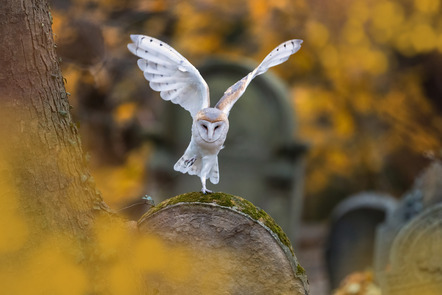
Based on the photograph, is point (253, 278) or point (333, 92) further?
point (333, 92)

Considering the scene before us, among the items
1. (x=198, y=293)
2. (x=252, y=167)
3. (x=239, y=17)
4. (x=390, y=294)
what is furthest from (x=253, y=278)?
(x=239, y=17)

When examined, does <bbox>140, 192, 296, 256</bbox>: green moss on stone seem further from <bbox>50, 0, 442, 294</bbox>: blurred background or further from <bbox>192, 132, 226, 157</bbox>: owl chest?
<bbox>50, 0, 442, 294</bbox>: blurred background

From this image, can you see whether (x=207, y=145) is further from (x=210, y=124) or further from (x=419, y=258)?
(x=419, y=258)

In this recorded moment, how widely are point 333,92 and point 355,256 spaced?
9.64 ft

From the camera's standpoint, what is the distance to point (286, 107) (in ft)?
20.8

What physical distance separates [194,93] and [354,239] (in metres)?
4.53

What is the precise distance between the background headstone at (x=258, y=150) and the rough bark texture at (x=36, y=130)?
4.02 meters

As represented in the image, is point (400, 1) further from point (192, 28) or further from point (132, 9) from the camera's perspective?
point (132, 9)

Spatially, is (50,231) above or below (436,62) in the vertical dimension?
below

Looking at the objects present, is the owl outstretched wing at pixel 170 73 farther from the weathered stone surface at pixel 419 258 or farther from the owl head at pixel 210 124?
the weathered stone surface at pixel 419 258

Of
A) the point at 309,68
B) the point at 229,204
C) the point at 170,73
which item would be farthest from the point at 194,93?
the point at 309,68

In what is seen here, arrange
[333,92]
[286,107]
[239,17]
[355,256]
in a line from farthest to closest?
[239,17] → [333,92] → [355,256] → [286,107]

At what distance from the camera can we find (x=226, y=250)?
2.59 m

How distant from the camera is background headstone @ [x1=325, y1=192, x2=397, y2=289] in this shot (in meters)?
6.77
